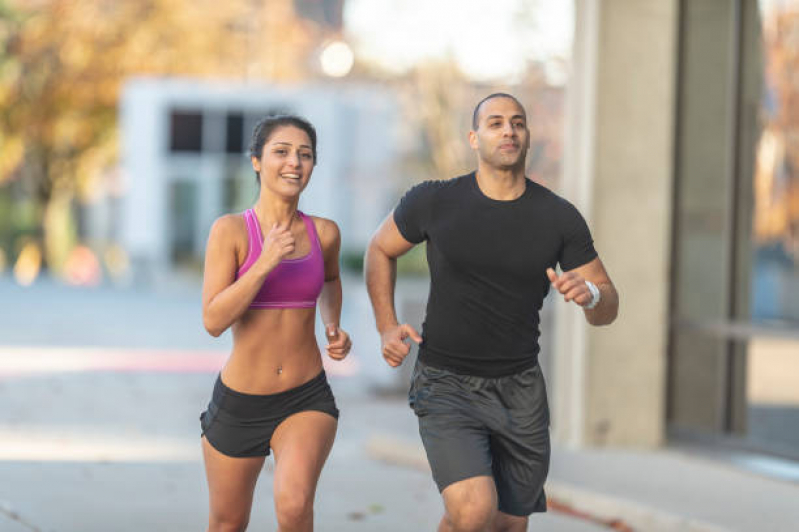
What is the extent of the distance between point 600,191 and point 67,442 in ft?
14.6

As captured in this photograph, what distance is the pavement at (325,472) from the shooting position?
7.14 m

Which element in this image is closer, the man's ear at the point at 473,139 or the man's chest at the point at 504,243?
the man's chest at the point at 504,243

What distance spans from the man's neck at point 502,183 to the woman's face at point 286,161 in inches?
26.7

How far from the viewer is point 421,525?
718cm

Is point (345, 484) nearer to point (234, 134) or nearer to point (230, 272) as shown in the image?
point (230, 272)

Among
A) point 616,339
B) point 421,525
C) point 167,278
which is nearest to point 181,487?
point 421,525

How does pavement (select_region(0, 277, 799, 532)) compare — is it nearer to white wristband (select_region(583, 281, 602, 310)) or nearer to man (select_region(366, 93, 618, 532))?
man (select_region(366, 93, 618, 532))

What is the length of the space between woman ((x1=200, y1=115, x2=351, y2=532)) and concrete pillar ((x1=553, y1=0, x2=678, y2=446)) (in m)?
4.36

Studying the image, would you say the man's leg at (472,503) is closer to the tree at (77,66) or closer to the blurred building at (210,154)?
the blurred building at (210,154)

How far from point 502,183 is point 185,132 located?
31227 millimetres

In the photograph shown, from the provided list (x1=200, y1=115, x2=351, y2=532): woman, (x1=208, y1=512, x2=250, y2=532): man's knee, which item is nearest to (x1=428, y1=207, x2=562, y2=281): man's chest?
(x1=200, y1=115, x2=351, y2=532): woman

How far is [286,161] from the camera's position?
4.84m

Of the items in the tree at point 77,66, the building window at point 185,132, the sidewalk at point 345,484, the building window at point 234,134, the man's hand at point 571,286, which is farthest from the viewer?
the tree at point 77,66

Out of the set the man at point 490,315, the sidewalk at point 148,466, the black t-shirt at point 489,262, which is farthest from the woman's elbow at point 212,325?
the sidewalk at point 148,466
